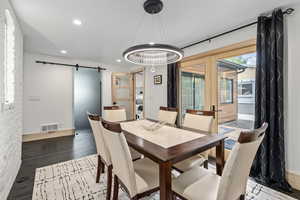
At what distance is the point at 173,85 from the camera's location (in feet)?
12.0

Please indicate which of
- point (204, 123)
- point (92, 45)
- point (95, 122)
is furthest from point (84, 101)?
point (204, 123)

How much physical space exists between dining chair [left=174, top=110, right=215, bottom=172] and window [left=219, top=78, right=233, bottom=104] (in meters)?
1.00

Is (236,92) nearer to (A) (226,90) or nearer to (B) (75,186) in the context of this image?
(A) (226,90)

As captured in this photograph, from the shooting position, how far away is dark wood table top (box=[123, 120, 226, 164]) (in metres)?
1.15

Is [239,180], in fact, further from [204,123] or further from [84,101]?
[84,101]

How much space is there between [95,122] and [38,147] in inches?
115

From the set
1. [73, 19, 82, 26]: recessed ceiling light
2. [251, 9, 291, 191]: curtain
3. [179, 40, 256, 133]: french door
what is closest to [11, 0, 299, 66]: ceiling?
[73, 19, 82, 26]: recessed ceiling light

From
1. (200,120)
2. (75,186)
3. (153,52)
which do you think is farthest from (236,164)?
(75,186)

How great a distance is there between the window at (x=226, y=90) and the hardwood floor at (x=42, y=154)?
310 cm

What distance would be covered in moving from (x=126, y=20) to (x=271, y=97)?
253cm

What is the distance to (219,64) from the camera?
2875 mm

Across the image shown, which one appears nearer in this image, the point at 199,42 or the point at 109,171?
the point at 109,171

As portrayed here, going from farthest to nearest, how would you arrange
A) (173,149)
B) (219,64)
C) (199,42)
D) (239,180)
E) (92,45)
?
1. (92,45)
2. (199,42)
3. (219,64)
4. (173,149)
5. (239,180)

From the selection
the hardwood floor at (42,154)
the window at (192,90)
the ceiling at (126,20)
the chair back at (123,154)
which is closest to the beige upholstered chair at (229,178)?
the chair back at (123,154)
